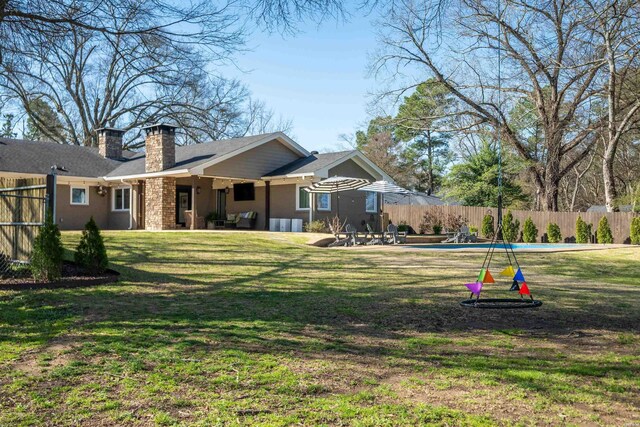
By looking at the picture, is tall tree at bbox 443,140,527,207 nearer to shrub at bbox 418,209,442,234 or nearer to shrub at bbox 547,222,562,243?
shrub at bbox 547,222,562,243

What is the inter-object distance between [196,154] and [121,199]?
4.40 m

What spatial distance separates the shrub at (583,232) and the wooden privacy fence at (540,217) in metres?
0.70

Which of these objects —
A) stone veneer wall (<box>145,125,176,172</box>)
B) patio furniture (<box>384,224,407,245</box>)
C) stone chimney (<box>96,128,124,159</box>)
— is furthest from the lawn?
stone chimney (<box>96,128,124,159</box>)

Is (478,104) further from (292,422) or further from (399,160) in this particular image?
(292,422)

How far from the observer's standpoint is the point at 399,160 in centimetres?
5044

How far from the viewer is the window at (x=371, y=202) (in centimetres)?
2494

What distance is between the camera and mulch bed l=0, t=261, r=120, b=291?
8023 mm

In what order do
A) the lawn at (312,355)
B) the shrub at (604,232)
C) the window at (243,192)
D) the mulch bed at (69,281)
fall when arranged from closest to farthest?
1. the lawn at (312,355)
2. the mulch bed at (69,281)
3. the shrub at (604,232)
4. the window at (243,192)

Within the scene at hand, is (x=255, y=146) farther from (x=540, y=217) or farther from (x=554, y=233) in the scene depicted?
(x=554, y=233)

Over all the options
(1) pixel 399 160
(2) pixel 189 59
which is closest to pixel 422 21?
(2) pixel 189 59

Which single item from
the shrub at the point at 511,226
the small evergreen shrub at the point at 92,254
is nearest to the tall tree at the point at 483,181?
the shrub at the point at 511,226

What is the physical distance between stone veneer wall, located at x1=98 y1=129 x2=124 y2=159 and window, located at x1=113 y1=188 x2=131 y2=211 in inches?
129

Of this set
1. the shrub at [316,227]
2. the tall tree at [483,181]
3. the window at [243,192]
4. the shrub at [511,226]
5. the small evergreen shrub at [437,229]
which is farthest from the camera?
the tall tree at [483,181]

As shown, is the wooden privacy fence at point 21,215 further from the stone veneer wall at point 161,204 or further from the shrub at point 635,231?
the shrub at point 635,231
